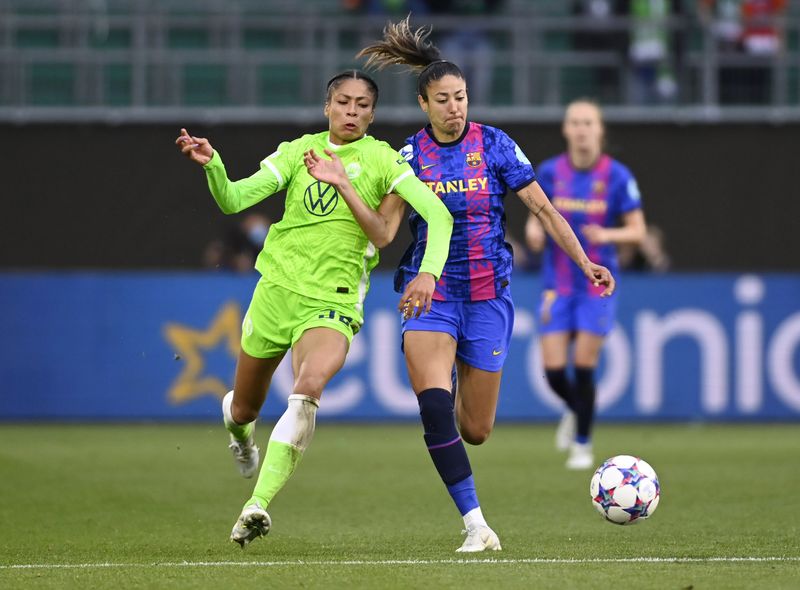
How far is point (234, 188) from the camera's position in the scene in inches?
282

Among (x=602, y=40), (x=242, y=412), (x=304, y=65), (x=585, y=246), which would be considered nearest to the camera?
(x=242, y=412)

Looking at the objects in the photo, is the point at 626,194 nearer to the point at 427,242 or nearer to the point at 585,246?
the point at 585,246

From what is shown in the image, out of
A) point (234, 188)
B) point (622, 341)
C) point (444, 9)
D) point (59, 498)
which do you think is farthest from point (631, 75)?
point (234, 188)

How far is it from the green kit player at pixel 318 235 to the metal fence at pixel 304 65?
1051cm

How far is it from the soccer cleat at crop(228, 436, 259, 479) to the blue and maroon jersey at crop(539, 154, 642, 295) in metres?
3.58

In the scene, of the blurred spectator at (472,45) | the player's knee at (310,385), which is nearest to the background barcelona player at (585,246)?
the player's knee at (310,385)

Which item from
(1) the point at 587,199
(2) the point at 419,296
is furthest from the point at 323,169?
(1) the point at 587,199

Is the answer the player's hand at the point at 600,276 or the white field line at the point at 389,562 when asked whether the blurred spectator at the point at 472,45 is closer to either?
the player's hand at the point at 600,276

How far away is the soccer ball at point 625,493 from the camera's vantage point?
7.32 m

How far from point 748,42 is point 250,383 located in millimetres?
12317

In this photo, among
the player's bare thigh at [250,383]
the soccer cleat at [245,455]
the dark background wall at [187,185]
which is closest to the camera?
the player's bare thigh at [250,383]

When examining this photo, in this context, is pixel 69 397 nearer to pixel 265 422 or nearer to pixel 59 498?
pixel 265 422

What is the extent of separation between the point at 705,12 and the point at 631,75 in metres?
1.20

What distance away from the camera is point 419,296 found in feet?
21.8
